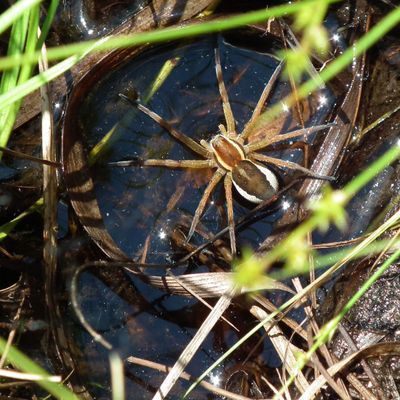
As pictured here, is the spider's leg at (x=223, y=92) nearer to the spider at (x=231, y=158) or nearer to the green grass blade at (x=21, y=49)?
the spider at (x=231, y=158)

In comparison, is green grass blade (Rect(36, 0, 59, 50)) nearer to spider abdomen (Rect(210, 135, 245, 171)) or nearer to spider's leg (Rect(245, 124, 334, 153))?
spider abdomen (Rect(210, 135, 245, 171))

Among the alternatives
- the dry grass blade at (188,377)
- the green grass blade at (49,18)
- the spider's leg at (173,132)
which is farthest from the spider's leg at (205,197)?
the green grass blade at (49,18)

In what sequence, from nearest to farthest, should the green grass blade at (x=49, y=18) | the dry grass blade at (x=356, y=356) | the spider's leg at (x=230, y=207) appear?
the green grass blade at (x=49, y=18) → the dry grass blade at (x=356, y=356) → the spider's leg at (x=230, y=207)

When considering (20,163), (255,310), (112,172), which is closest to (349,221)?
Answer: (255,310)

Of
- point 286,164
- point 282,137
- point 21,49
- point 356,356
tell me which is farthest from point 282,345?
point 21,49

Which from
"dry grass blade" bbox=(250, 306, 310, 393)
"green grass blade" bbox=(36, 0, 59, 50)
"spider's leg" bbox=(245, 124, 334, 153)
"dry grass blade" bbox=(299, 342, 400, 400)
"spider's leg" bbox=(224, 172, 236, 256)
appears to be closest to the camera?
"green grass blade" bbox=(36, 0, 59, 50)

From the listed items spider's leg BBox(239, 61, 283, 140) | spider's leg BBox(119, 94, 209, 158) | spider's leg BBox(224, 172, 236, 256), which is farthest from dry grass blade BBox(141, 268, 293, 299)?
spider's leg BBox(239, 61, 283, 140)
